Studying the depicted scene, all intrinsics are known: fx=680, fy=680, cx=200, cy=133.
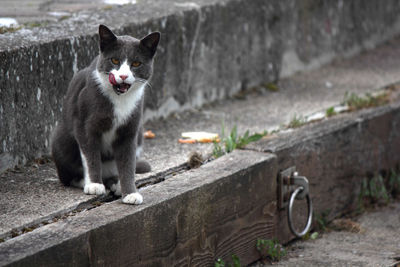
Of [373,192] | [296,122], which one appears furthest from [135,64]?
[373,192]

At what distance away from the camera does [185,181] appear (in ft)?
11.3

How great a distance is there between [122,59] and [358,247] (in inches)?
79.8

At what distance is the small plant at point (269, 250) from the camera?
12.9 ft

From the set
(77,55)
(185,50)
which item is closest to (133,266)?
(77,55)

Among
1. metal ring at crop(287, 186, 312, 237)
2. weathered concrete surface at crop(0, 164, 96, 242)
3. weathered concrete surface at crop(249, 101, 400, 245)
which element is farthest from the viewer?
weathered concrete surface at crop(249, 101, 400, 245)

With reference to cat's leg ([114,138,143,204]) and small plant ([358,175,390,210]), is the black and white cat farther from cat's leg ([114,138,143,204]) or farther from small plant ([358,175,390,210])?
small plant ([358,175,390,210])

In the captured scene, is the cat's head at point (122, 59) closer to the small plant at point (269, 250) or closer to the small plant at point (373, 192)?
the small plant at point (269, 250)

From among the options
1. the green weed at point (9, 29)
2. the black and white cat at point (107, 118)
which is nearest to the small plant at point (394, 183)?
the black and white cat at point (107, 118)

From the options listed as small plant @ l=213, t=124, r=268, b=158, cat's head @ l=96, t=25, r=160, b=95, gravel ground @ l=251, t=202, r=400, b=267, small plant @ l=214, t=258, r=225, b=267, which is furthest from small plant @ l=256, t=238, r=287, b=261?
cat's head @ l=96, t=25, r=160, b=95

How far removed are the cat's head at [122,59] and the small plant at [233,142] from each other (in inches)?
37.0

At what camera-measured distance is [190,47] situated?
192 inches

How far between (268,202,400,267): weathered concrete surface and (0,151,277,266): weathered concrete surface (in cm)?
25

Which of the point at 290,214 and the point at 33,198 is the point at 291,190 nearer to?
the point at 290,214

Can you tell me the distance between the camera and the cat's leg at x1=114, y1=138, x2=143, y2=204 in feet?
10.3
